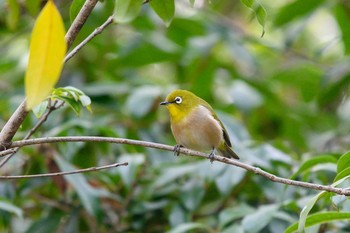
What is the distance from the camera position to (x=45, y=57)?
1332mm

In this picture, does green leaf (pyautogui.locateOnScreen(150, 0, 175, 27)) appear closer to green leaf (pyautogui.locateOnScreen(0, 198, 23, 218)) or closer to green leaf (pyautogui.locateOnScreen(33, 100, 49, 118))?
green leaf (pyautogui.locateOnScreen(33, 100, 49, 118))

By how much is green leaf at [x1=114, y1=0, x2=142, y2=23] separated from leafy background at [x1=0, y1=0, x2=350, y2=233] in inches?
20.6

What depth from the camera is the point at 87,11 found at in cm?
195

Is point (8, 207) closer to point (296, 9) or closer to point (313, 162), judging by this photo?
point (313, 162)

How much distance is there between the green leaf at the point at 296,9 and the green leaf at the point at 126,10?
360 cm

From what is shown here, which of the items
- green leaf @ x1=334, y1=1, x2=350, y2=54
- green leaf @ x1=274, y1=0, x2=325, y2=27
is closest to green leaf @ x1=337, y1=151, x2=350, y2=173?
green leaf @ x1=334, y1=1, x2=350, y2=54

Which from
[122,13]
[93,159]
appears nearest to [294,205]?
[93,159]

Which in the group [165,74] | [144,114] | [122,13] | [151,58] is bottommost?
[122,13]

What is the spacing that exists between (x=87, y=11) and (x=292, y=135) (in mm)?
3379

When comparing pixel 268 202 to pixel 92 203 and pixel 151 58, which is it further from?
pixel 151 58

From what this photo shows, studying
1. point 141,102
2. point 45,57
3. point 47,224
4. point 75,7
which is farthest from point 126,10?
point 141,102

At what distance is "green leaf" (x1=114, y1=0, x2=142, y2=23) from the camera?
1.69 metres

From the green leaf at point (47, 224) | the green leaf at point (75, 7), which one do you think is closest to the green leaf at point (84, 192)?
the green leaf at point (47, 224)

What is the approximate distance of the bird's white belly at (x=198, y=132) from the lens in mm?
3562
